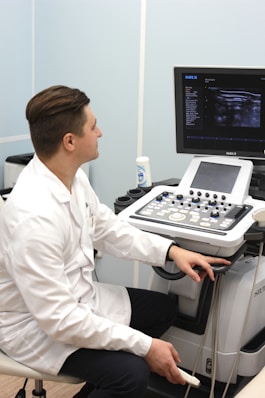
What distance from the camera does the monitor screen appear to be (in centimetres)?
196

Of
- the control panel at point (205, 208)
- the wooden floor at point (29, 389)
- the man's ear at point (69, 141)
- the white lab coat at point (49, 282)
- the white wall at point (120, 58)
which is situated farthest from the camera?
the white wall at point (120, 58)

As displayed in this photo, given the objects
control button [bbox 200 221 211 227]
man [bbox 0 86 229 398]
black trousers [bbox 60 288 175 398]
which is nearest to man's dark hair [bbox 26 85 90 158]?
man [bbox 0 86 229 398]

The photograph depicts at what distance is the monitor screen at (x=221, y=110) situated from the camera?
1955 millimetres

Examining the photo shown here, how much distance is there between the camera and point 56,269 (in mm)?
1541

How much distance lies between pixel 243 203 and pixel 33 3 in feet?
6.09

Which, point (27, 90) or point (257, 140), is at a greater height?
point (27, 90)

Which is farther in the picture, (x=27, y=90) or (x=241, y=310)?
(x=27, y=90)

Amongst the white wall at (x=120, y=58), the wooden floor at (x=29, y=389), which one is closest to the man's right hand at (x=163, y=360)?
the wooden floor at (x=29, y=389)

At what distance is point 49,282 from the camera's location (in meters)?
1.52

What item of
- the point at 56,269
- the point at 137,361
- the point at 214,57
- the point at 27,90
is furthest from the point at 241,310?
the point at 27,90

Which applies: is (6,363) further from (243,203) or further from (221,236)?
(243,203)

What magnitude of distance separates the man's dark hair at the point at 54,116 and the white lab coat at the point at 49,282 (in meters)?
0.08

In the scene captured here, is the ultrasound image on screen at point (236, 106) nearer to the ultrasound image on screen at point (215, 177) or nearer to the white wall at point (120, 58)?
the ultrasound image on screen at point (215, 177)

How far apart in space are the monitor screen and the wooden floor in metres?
1.15
